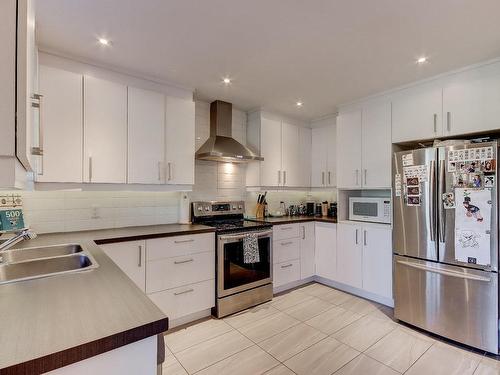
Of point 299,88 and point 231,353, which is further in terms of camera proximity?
point 299,88

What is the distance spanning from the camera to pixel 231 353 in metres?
2.14

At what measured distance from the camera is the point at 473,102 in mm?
2357

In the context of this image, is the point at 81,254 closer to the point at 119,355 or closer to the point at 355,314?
the point at 119,355

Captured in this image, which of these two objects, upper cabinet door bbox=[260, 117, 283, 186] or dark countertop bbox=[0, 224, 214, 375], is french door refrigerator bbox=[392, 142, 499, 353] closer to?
upper cabinet door bbox=[260, 117, 283, 186]

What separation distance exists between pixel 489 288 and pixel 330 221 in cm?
169

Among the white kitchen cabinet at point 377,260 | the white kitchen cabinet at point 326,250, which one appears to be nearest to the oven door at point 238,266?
the white kitchen cabinet at point 326,250

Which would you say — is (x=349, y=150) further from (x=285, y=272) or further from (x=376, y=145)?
(x=285, y=272)

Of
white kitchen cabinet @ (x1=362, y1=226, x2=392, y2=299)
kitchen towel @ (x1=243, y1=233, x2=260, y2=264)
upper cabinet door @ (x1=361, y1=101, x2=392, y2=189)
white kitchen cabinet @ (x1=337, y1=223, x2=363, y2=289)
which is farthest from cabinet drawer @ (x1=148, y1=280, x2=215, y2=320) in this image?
upper cabinet door @ (x1=361, y1=101, x2=392, y2=189)

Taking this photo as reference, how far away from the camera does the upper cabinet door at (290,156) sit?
12.6ft

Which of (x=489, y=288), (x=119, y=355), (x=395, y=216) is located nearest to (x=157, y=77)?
(x=119, y=355)

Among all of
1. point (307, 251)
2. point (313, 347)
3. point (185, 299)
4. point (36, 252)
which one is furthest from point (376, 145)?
point (36, 252)

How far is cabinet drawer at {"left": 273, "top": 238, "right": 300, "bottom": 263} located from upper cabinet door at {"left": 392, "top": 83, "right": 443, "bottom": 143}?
67.3 inches

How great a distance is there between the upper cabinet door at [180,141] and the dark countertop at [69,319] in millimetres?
1643

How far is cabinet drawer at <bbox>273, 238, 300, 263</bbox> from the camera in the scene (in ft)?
10.8
